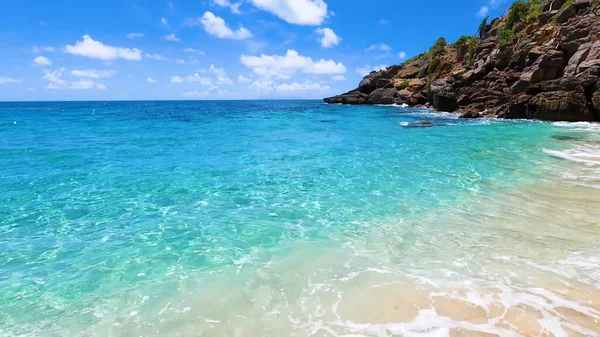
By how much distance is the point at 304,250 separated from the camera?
26.1 feet

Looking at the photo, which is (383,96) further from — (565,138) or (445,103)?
(565,138)

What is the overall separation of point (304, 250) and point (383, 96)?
7960 centimetres

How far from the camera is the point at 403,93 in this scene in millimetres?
76625

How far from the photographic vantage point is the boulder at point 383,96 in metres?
80.4

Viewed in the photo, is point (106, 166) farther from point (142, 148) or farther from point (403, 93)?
point (403, 93)

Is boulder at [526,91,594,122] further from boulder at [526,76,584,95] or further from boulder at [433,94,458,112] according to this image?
boulder at [433,94,458,112]

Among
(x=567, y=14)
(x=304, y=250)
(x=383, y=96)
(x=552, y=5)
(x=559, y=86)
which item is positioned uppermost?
(x=552, y=5)

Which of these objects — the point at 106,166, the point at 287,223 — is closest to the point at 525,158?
the point at 287,223

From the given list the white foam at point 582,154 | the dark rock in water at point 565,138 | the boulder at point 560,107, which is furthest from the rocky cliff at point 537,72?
the white foam at point 582,154

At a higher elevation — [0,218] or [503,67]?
[503,67]

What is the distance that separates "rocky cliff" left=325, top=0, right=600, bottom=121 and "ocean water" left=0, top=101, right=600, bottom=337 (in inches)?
811

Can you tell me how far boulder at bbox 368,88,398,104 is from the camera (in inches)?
3166

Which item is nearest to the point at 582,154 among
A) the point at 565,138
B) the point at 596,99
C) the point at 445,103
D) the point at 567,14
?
the point at 565,138

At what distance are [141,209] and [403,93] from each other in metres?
73.5
